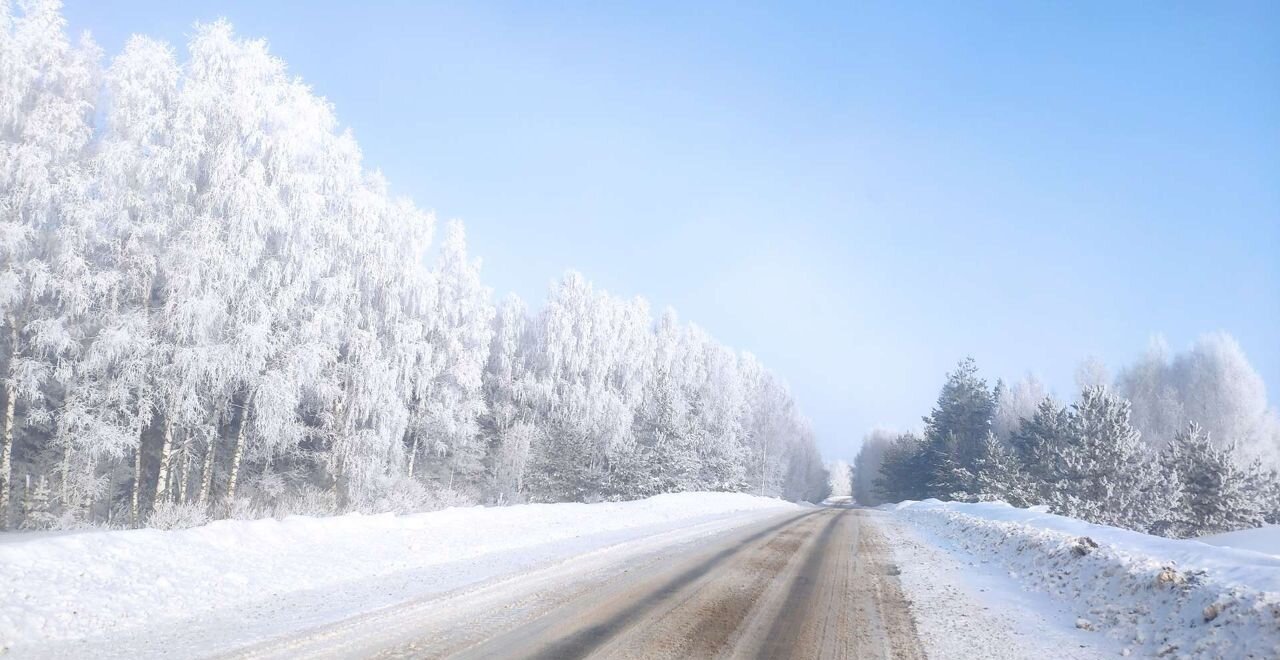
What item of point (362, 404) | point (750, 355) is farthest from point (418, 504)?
point (750, 355)

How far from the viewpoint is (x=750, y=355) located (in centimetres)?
7638

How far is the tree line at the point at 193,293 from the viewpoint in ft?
54.1

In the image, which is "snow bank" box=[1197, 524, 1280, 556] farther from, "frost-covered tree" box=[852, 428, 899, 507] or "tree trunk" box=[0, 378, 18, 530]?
"frost-covered tree" box=[852, 428, 899, 507]

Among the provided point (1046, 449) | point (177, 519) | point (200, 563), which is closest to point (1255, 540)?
point (1046, 449)

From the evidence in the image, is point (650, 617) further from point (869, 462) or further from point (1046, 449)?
point (869, 462)

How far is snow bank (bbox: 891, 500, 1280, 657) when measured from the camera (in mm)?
5758

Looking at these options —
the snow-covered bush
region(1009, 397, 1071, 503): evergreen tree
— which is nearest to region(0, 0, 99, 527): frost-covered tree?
the snow-covered bush

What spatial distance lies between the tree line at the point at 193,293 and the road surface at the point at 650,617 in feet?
30.0

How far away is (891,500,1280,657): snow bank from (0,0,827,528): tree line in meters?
15.8

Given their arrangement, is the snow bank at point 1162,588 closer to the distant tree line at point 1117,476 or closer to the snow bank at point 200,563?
the snow bank at point 200,563

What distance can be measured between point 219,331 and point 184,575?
37.8 feet

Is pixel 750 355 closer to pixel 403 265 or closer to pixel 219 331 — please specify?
pixel 403 265

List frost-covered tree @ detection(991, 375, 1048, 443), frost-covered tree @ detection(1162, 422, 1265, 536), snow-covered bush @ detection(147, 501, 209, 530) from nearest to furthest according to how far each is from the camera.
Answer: snow-covered bush @ detection(147, 501, 209, 530)
frost-covered tree @ detection(1162, 422, 1265, 536)
frost-covered tree @ detection(991, 375, 1048, 443)

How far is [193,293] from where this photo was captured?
56.8 feet
